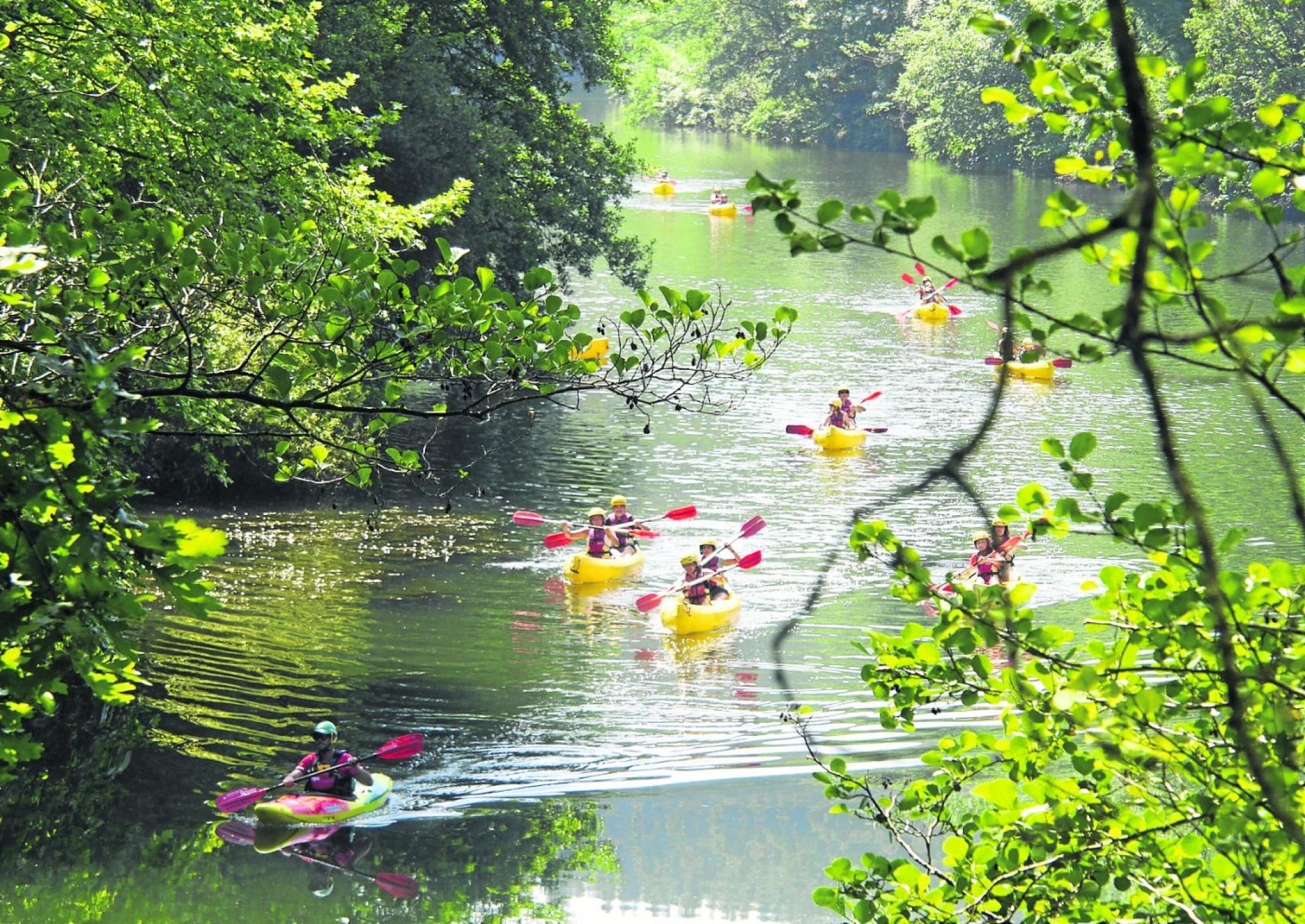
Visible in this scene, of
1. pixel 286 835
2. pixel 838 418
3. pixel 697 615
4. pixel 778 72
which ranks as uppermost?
pixel 778 72

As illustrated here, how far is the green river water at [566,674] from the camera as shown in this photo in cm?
1248

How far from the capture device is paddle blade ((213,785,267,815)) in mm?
12883

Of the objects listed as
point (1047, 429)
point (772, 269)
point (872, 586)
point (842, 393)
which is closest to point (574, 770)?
point (872, 586)

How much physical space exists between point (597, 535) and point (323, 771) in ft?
Answer: 24.2

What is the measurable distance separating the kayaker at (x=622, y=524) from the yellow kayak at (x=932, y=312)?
17.7m

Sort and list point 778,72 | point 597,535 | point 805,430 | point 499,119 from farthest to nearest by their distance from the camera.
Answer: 1. point 778,72
2. point 499,119
3. point 805,430
4. point 597,535

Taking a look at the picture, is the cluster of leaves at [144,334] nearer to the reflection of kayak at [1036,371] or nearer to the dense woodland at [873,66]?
the reflection of kayak at [1036,371]

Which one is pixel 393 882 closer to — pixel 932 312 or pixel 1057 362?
pixel 1057 362

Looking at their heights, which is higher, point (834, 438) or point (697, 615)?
point (834, 438)

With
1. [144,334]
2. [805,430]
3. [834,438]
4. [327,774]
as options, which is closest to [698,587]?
[327,774]

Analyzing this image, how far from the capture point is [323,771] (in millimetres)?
13164

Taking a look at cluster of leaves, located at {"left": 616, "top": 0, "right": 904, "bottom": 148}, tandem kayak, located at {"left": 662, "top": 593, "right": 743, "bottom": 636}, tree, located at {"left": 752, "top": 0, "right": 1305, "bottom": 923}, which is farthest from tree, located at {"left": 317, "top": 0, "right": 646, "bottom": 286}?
cluster of leaves, located at {"left": 616, "top": 0, "right": 904, "bottom": 148}

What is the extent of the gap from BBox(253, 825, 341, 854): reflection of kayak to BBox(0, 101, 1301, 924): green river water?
15 cm

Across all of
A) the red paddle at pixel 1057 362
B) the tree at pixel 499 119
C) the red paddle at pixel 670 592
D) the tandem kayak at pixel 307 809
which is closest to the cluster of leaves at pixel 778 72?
the red paddle at pixel 1057 362
